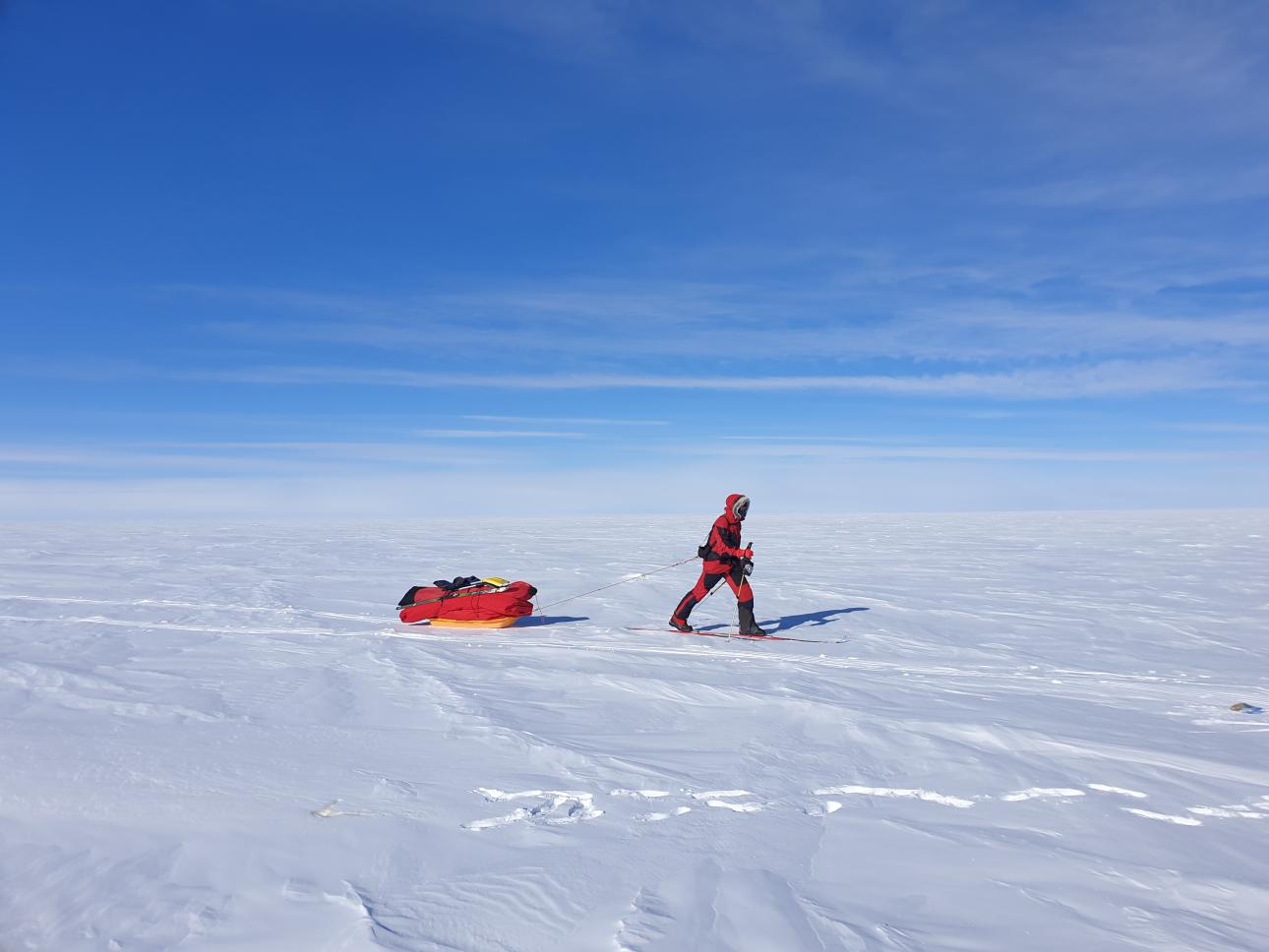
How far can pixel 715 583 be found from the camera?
9.38 meters

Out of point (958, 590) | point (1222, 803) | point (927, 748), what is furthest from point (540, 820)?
point (958, 590)

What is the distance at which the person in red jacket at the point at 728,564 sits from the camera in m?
9.15

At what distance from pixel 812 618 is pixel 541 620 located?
3667 mm

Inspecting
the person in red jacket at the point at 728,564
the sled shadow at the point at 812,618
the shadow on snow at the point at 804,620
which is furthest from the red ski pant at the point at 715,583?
the sled shadow at the point at 812,618

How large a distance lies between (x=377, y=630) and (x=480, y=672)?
2.59 m

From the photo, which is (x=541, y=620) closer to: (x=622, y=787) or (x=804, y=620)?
(x=804, y=620)

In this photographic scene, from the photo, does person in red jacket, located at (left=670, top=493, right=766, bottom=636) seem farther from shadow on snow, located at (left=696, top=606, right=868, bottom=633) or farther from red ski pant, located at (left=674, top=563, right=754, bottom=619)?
shadow on snow, located at (left=696, top=606, right=868, bottom=633)

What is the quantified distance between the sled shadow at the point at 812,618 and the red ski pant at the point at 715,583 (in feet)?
3.93

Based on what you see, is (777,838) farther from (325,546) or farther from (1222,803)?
(325,546)

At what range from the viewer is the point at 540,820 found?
370cm

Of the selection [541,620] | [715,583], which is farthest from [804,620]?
[541,620]

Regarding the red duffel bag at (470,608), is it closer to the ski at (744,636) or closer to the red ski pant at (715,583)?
the ski at (744,636)

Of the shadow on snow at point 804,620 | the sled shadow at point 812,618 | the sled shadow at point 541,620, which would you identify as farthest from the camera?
the sled shadow at point 812,618

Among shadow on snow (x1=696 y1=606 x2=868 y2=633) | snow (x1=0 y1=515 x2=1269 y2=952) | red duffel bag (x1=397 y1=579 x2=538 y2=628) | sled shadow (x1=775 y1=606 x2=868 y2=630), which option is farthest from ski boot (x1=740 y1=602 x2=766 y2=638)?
red duffel bag (x1=397 y1=579 x2=538 y2=628)
